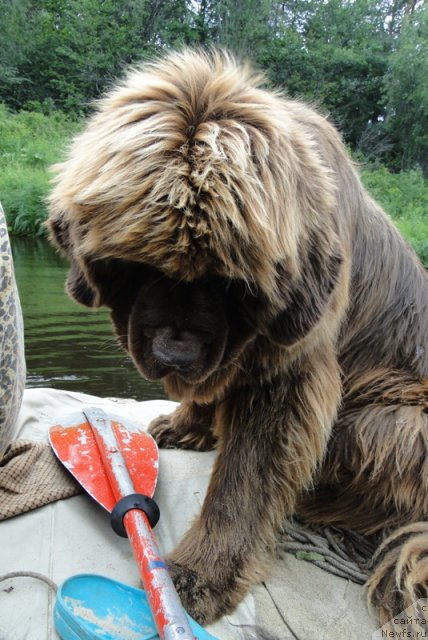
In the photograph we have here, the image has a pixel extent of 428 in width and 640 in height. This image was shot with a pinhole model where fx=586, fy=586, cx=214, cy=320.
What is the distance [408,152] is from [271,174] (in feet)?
82.8

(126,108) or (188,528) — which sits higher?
(126,108)

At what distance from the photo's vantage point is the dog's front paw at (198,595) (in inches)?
→ 77.2

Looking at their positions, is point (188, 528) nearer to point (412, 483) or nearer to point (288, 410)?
point (288, 410)

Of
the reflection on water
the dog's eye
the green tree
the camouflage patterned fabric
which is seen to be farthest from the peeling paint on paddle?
the green tree

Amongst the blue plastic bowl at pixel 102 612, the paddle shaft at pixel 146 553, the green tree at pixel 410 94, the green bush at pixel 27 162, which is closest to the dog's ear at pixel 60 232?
the paddle shaft at pixel 146 553

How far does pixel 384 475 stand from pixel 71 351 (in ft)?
11.3

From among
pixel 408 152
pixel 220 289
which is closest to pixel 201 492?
pixel 220 289

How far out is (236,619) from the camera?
6.52 feet

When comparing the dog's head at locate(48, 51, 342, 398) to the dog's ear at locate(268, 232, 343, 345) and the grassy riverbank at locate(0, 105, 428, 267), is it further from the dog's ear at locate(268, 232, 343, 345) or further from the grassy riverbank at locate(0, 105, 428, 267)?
the grassy riverbank at locate(0, 105, 428, 267)

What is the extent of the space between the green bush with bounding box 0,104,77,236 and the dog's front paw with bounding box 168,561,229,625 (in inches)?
230

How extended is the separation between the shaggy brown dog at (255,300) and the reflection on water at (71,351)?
164 centimetres

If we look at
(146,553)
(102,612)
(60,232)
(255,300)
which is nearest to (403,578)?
(146,553)

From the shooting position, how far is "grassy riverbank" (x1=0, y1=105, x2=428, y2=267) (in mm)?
11070

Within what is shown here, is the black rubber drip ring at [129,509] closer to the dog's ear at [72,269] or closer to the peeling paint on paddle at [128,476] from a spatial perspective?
the peeling paint on paddle at [128,476]
